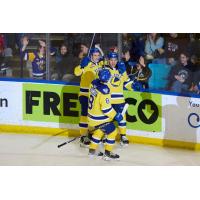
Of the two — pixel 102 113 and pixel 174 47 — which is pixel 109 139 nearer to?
pixel 102 113

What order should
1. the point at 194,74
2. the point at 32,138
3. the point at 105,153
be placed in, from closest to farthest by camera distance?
the point at 105,153, the point at 194,74, the point at 32,138

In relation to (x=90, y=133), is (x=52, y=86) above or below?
above

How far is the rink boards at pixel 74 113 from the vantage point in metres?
6.80

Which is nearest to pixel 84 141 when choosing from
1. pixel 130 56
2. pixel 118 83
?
pixel 118 83

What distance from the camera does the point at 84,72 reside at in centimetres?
685

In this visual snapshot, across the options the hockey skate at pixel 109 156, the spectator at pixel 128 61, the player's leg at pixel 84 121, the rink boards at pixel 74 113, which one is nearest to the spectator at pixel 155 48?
the spectator at pixel 128 61

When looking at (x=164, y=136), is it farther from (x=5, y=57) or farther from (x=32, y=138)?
(x=5, y=57)

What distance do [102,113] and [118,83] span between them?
2.35 ft

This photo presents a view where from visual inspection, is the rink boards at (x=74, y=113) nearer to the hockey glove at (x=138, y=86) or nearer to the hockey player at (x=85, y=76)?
the hockey glove at (x=138, y=86)

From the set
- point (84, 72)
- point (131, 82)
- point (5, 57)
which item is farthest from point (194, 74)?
point (5, 57)

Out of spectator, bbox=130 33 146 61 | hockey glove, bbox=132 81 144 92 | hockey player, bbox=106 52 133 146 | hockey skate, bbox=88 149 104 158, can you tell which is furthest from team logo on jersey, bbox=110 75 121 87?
hockey skate, bbox=88 149 104 158

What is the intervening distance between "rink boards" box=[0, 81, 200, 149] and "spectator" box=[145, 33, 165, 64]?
431mm

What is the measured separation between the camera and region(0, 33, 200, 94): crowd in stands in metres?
6.78

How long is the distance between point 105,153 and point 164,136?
3.03 feet
